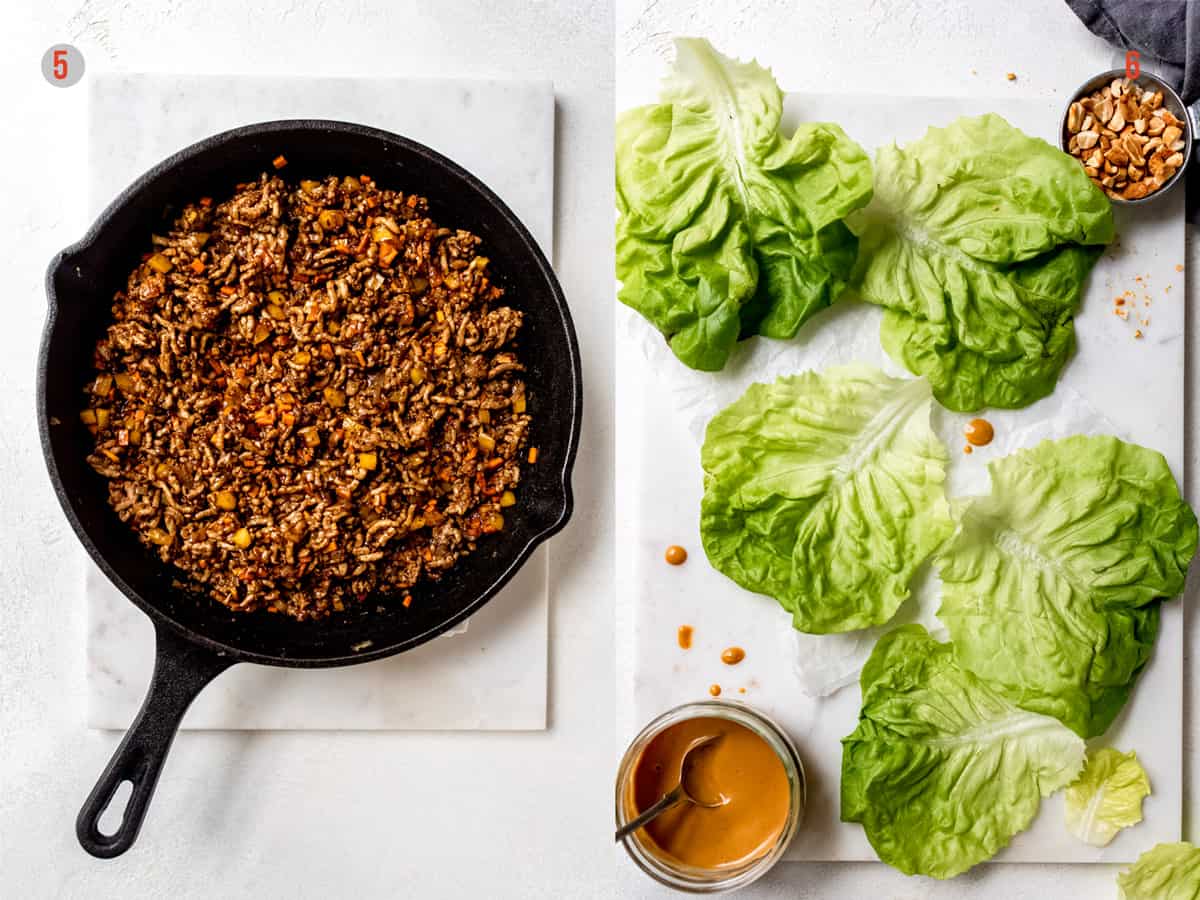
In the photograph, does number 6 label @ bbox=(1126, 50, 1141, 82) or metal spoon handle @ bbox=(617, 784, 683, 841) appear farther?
number 6 label @ bbox=(1126, 50, 1141, 82)

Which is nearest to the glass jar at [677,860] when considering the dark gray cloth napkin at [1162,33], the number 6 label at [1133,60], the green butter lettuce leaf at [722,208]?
the green butter lettuce leaf at [722,208]

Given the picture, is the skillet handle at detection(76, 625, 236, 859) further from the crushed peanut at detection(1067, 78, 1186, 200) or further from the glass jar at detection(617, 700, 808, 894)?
the crushed peanut at detection(1067, 78, 1186, 200)

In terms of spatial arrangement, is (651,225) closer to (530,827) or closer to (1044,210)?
(1044,210)

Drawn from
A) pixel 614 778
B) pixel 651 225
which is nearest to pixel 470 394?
pixel 651 225

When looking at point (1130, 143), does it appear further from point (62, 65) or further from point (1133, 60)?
point (62, 65)

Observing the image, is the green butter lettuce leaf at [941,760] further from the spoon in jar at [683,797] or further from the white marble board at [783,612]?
the spoon in jar at [683,797]

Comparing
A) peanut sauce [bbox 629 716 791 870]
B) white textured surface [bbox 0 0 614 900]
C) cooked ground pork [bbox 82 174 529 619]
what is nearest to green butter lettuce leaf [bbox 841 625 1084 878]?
peanut sauce [bbox 629 716 791 870]
